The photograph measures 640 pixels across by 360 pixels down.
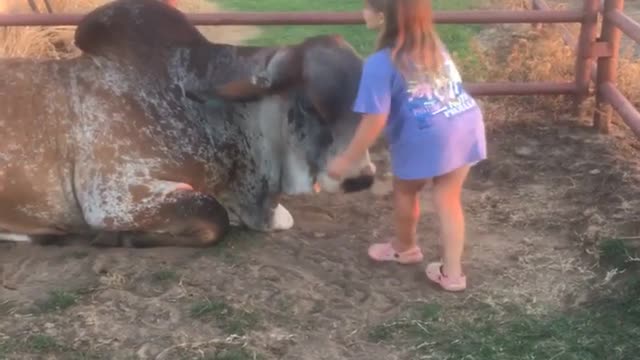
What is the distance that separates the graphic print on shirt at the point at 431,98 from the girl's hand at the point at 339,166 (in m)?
0.32

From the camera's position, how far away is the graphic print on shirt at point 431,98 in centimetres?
365

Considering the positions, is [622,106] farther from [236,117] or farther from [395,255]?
[236,117]

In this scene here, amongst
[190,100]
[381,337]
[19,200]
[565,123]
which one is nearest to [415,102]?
[381,337]

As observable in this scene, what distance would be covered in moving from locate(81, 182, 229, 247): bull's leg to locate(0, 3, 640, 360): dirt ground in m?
0.06

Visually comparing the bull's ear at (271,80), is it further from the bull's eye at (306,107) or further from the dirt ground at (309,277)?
the dirt ground at (309,277)

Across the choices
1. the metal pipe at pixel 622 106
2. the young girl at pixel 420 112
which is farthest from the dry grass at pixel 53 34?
the metal pipe at pixel 622 106

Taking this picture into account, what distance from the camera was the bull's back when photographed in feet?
14.2

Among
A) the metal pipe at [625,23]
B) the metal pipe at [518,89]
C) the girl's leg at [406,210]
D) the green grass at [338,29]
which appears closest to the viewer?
the girl's leg at [406,210]

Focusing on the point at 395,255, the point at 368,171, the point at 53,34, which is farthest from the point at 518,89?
the point at 53,34

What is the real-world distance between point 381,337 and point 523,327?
0.50 meters

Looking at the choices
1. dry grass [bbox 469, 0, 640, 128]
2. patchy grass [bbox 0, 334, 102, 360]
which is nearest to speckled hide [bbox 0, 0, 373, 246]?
patchy grass [bbox 0, 334, 102, 360]

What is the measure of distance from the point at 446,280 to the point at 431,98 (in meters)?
0.71

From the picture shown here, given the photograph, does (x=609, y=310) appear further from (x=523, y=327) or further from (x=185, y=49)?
(x=185, y=49)

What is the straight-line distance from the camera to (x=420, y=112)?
3.66m
